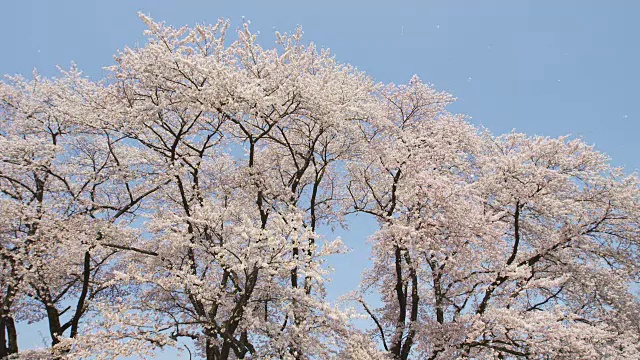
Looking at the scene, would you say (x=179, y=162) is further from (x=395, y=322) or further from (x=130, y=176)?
(x=395, y=322)

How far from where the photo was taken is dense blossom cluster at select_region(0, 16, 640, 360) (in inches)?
496

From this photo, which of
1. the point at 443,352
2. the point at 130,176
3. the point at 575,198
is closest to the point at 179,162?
the point at 130,176

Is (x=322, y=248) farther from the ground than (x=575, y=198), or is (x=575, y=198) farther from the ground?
(x=575, y=198)

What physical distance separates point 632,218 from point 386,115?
9296 millimetres

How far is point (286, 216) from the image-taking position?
11.7 m

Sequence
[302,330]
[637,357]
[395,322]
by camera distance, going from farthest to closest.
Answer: [395,322] < [637,357] < [302,330]

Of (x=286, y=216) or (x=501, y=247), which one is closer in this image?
(x=286, y=216)

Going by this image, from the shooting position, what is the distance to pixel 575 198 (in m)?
16.2

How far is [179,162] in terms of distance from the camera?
15977mm

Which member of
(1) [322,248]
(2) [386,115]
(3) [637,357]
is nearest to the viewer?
(1) [322,248]

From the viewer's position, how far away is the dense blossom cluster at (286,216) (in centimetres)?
1260

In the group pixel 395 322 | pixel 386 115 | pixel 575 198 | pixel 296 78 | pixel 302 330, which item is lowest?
pixel 302 330

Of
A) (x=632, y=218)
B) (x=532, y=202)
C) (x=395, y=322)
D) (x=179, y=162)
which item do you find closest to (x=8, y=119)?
(x=179, y=162)

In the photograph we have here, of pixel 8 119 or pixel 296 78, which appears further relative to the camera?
pixel 8 119
